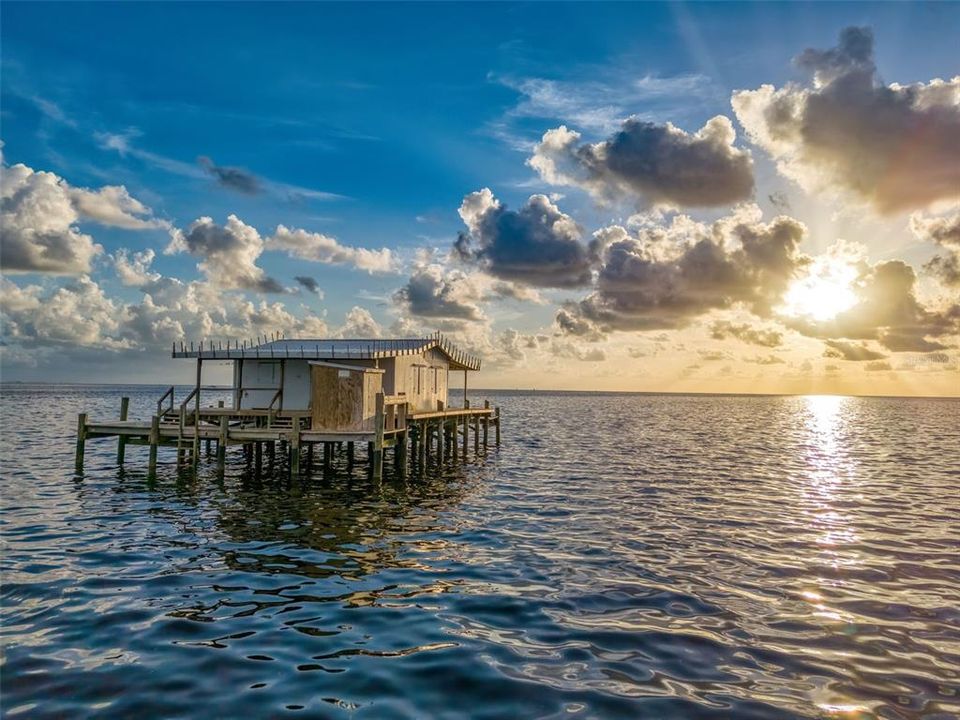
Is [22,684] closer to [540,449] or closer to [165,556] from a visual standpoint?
[165,556]

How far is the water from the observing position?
28.4 feet

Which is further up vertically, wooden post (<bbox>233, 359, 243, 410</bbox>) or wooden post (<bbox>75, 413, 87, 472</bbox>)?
wooden post (<bbox>233, 359, 243, 410</bbox>)

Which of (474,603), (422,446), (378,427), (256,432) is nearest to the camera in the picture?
(474,603)

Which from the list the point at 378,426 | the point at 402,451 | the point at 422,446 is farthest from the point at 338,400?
the point at 422,446

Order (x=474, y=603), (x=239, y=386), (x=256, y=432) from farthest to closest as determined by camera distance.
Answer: (x=239, y=386) < (x=256, y=432) < (x=474, y=603)

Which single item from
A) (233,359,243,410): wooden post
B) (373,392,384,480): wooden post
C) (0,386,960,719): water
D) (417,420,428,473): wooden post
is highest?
(233,359,243,410): wooden post

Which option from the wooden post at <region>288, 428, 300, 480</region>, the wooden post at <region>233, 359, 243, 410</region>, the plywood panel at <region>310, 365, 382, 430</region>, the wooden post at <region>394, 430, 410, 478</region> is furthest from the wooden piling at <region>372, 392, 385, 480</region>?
the wooden post at <region>233, 359, 243, 410</region>

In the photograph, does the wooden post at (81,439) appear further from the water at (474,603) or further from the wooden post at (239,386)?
the wooden post at (239,386)

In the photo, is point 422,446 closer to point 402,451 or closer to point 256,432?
point 402,451

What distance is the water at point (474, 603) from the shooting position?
8.65 m

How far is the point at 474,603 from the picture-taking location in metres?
12.2

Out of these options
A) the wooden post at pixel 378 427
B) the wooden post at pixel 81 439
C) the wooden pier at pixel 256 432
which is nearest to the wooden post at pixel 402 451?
the wooden pier at pixel 256 432

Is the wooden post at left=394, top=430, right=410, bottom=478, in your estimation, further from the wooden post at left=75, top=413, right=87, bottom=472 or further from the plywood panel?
the wooden post at left=75, top=413, right=87, bottom=472

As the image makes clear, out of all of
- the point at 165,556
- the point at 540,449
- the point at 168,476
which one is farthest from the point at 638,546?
the point at 540,449
